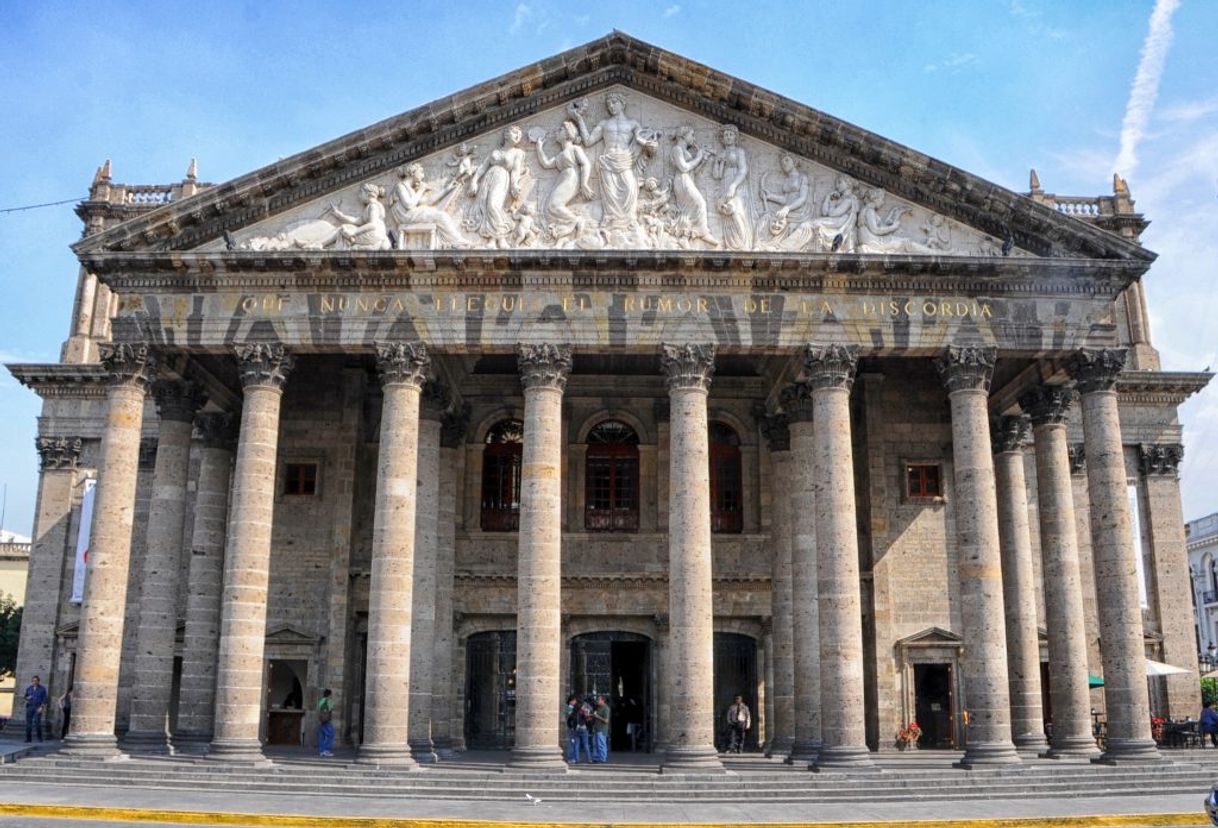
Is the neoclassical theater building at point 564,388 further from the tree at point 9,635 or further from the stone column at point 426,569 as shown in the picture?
the tree at point 9,635

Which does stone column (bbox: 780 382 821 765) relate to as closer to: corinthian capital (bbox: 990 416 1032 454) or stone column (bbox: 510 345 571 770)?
corinthian capital (bbox: 990 416 1032 454)

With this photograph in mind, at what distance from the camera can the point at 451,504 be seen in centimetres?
3062

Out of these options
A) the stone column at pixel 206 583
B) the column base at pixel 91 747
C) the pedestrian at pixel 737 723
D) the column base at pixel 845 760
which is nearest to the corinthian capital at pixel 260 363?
the stone column at pixel 206 583

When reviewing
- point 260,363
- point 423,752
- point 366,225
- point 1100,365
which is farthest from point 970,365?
point 260,363

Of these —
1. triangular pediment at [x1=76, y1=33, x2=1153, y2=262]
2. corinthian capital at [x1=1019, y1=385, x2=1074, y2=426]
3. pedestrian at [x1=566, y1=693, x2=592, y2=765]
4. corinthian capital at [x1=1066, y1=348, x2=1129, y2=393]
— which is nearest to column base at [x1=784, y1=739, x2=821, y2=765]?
pedestrian at [x1=566, y1=693, x2=592, y2=765]

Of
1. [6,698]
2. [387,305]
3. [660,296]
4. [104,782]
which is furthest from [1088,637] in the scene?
[6,698]

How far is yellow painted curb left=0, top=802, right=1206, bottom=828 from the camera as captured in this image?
17797mm

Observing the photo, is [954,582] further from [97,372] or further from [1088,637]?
[97,372]

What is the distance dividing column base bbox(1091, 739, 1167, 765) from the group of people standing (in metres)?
11.2

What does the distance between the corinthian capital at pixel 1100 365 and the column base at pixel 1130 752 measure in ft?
26.0

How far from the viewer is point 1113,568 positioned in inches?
990

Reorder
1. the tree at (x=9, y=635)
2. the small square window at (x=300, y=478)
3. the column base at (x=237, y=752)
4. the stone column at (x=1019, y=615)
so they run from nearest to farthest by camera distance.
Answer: the column base at (x=237, y=752) → the stone column at (x=1019, y=615) → the small square window at (x=300, y=478) → the tree at (x=9, y=635)

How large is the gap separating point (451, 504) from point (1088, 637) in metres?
19.0

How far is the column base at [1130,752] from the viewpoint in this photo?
23812mm
